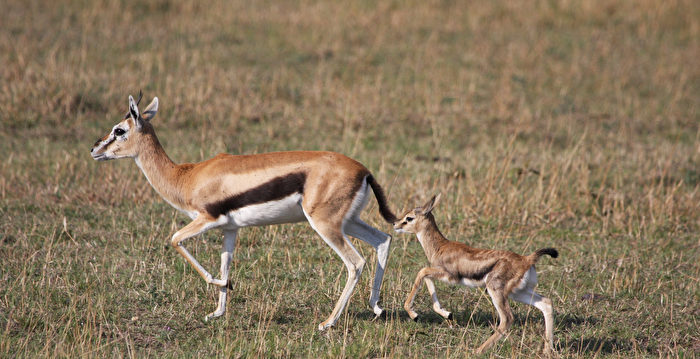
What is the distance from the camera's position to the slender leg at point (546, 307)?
488 centimetres

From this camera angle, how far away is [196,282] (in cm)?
592

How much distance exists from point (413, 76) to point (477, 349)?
8.63 metres

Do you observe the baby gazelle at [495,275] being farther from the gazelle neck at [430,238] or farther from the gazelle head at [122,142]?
the gazelle head at [122,142]

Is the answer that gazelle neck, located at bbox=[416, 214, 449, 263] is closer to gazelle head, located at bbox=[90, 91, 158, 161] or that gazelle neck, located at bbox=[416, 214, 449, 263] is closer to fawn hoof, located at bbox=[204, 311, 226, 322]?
fawn hoof, located at bbox=[204, 311, 226, 322]

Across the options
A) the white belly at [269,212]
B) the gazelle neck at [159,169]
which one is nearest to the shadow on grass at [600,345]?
the white belly at [269,212]

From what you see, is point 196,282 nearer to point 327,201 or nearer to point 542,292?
point 327,201

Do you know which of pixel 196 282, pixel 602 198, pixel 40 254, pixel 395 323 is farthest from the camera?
pixel 602 198

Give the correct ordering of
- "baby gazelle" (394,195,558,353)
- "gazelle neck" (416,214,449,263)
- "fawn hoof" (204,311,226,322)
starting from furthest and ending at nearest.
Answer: "gazelle neck" (416,214,449,263)
"fawn hoof" (204,311,226,322)
"baby gazelle" (394,195,558,353)

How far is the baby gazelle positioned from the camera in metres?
4.86

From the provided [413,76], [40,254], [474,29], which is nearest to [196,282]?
[40,254]

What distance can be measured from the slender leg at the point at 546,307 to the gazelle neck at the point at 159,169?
2.42 meters

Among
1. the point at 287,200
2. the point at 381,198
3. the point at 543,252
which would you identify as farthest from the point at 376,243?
the point at 543,252

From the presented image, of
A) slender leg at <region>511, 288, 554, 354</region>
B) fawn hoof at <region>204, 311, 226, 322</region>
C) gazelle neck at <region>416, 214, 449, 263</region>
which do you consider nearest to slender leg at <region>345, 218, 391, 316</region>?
gazelle neck at <region>416, 214, 449, 263</region>

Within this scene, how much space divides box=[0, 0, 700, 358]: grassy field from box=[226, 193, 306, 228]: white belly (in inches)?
24.6
